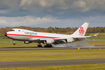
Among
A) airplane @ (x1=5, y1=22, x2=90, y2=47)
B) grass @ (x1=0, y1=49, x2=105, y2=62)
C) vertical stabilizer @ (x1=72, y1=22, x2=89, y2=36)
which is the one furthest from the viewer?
vertical stabilizer @ (x1=72, y1=22, x2=89, y2=36)

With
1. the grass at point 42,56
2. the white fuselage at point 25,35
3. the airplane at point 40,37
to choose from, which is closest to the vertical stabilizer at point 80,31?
the airplane at point 40,37

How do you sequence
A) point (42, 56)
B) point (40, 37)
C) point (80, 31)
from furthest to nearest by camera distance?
point (80, 31)
point (40, 37)
point (42, 56)

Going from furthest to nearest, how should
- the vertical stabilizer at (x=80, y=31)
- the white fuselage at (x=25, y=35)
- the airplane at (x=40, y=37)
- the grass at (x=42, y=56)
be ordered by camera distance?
the vertical stabilizer at (x=80, y=31)
the airplane at (x=40, y=37)
the white fuselage at (x=25, y=35)
the grass at (x=42, y=56)

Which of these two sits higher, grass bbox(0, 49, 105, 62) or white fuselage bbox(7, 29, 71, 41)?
white fuselage bbox(7, 29, 71, 41)

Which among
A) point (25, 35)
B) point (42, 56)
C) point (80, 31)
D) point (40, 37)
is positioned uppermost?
point (80, 31)

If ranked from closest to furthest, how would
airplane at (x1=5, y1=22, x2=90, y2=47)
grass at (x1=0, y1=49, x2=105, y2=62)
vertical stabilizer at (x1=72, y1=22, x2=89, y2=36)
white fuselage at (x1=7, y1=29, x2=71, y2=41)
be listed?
grass at (x1=0, y1=49, x2=105, y2=62) < white fuselage at (x1=7, y1=29, x2=71, y2=41) < airplane at (x1=5, y1=22, x2=90, y2=47) < vertical stabilizer at (x1=72, y1=22, x2=89, y2=36)

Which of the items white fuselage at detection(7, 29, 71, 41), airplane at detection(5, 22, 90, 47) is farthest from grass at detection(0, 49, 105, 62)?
airplane at detection(5, 22, 90, 47)

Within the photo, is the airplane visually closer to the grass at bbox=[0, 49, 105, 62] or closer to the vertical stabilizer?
→ the vertical stabilizer

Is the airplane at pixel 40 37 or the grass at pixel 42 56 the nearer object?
the grass at pixel 42 56

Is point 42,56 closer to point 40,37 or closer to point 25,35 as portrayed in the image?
point 25,35

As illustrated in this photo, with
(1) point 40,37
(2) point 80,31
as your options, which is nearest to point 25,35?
(1) point 40,37

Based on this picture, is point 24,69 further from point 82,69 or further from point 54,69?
point 82,69

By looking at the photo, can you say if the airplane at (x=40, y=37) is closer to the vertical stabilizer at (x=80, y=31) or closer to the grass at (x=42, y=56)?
the vertical stabilizer at (x=80, y=31)

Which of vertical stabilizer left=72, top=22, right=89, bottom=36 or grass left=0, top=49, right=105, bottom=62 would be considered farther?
vertical stabilizer left=72, top=22, right=89, bottom=36
